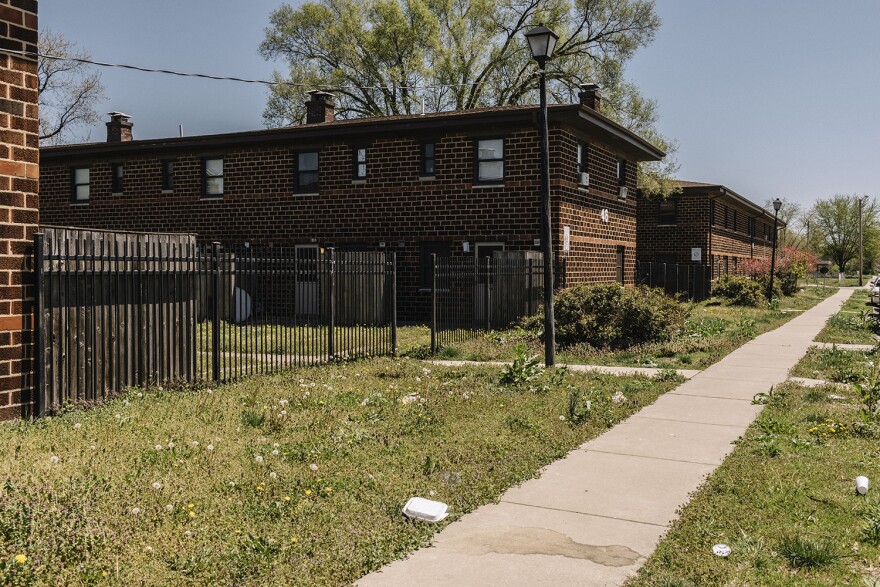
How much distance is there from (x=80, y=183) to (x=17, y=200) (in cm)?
2233

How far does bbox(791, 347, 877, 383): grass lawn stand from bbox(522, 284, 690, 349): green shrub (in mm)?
3211

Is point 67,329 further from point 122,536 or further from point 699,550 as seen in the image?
point 699,550

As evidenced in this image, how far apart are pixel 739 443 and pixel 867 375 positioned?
17.4 ft

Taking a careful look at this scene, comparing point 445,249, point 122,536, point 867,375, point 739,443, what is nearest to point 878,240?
point 445,249

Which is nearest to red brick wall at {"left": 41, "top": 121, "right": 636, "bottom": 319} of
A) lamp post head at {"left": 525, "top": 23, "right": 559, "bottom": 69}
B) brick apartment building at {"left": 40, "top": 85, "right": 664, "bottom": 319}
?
brick apartment building at {"left": 40, "top": 85, "right": 664, "bottom": 319}

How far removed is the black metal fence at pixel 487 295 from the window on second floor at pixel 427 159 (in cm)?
463

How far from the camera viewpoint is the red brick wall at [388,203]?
21562 millimetres

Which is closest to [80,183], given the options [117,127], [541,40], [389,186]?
[117,127]

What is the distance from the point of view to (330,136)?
2389cm

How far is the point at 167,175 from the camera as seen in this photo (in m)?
26.8

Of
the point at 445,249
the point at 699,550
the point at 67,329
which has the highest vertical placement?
the point at 445,249

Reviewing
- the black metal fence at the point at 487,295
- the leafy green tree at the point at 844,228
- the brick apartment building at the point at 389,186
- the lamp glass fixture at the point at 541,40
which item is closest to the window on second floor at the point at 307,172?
the brick apartment building at the point at 389,186

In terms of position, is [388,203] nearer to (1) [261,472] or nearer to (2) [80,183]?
(2) [80,183]

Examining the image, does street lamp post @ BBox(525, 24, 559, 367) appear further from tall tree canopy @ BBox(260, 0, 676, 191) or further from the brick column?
tall tree canopy @ BBox(260, 0, 676, 191)
